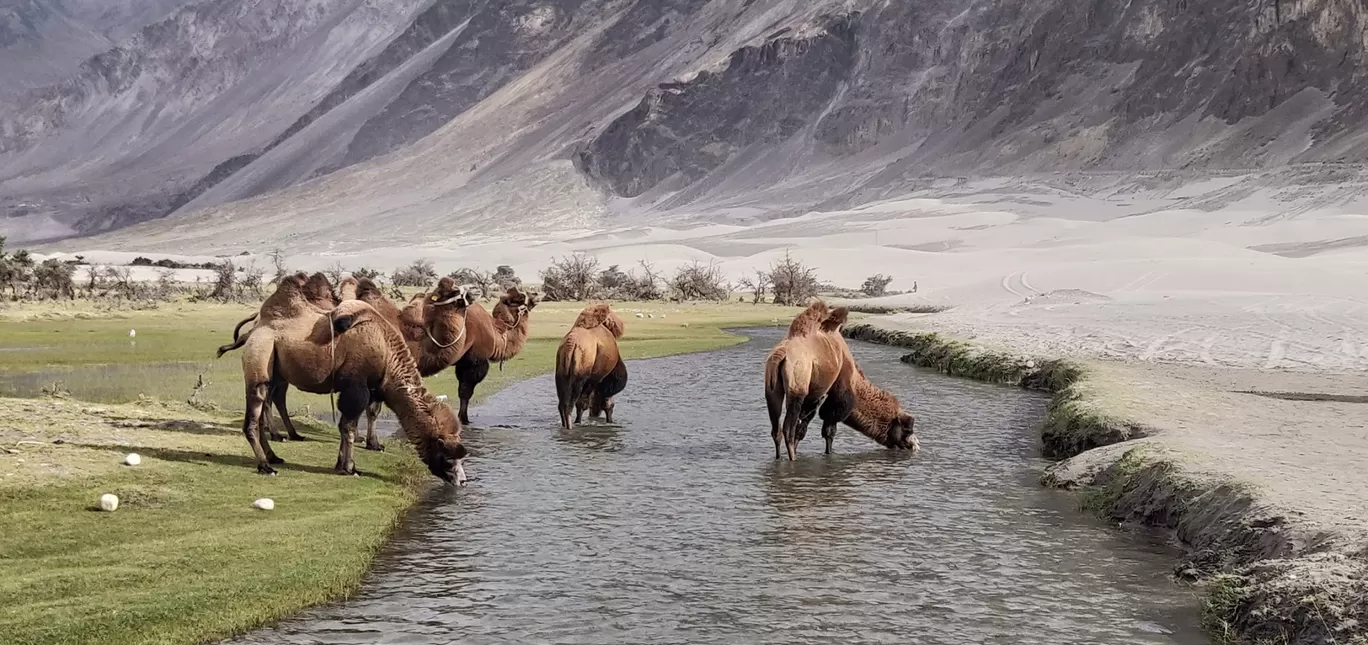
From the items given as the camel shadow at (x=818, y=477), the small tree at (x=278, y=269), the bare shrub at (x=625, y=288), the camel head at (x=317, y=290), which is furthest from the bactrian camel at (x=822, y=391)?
the bare shrub at (x=625, y=288)

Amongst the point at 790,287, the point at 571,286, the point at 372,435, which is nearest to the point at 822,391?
the point at 372,435

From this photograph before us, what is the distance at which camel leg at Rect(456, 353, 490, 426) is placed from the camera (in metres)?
21.3

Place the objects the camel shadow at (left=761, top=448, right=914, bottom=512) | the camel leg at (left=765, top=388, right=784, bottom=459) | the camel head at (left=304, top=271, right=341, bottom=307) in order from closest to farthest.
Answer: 1. the camel shadow at (left=761, top=448, right=914, bottom=512)
2. the camel head at (left=304, top=271, right=341, bottom=307)
3. the camel leg at (left=765, top=388, right=784, bottom=459)

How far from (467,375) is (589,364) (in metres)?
2.07

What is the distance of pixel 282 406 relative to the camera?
1698 centimetres

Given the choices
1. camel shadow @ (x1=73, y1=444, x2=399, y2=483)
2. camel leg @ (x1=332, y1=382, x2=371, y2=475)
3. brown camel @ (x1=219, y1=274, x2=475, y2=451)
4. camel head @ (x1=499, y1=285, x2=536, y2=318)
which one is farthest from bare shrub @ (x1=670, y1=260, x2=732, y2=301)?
camel leg @ (x1=332, y1=382, x2=371, y2=475)

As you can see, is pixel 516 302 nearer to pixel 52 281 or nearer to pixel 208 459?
pixel 208 459

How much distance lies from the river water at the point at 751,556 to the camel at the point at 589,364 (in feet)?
4.51

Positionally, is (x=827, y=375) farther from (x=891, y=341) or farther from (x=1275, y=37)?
(x=1275, y=37)

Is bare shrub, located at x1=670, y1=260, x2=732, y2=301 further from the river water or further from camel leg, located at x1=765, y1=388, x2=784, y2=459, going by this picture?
camel leg, located at x1=765, y1=388, x2=784, y2=459

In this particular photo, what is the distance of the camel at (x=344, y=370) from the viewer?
48.5 feet

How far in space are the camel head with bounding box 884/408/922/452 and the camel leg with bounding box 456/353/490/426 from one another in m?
6.78

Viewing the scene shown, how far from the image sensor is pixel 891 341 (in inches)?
1718

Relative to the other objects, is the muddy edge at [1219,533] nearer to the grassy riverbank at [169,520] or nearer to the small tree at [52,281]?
the grassy riverbank at [169,520]
